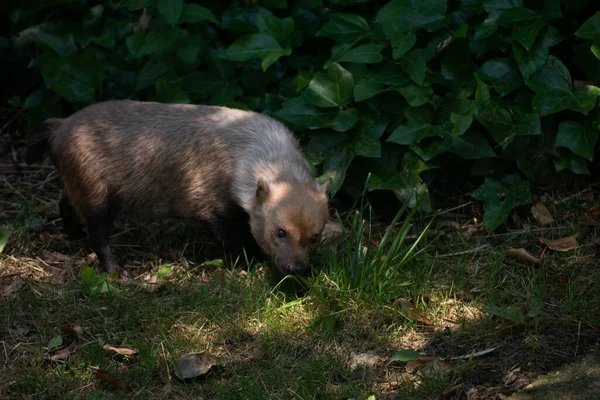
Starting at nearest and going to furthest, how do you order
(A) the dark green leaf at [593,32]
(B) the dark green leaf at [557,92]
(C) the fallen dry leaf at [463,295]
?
(C) the fallen dry leaf at [463,295], (A) the dark green leaf at [593,32], (B) the dark green leaf at [557,92]

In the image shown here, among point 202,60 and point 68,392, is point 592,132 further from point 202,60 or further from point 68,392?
point 68,392

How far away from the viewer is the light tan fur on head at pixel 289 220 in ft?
18.2

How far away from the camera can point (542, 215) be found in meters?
6.13

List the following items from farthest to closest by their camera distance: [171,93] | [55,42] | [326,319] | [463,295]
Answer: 1. [55,42]
2. [171,93]
3. [463,295]
4. [326,319]

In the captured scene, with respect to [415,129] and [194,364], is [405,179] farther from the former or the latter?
[194,364]

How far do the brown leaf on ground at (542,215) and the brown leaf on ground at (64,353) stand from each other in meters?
3.41

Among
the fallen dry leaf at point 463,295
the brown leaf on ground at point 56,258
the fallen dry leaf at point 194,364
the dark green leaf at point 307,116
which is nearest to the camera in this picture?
the fallen dry leaf at point 194,364

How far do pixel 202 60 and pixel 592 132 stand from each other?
3.16m

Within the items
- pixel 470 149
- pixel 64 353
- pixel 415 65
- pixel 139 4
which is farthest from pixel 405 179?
pixel 64 353

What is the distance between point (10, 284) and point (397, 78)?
312 centimetres

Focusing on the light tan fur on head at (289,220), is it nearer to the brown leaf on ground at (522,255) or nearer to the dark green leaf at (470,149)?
the dark green leaf at (470,149)

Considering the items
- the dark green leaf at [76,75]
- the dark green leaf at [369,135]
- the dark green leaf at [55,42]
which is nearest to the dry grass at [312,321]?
the dark green leaf at [369,135]

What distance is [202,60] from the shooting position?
693 cm

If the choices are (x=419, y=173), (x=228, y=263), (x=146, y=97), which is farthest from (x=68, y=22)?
(x=419, y=173)
